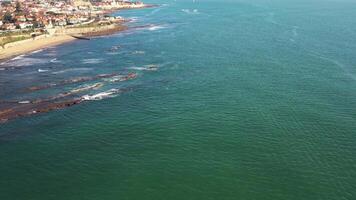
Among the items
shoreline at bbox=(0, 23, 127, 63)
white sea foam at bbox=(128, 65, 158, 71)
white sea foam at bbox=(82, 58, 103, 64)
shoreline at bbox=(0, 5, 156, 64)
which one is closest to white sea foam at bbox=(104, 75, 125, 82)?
white sea foam at bbox=(128, 65, 158, 71)

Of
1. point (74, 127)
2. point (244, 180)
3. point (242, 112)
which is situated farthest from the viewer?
point (242, 112)

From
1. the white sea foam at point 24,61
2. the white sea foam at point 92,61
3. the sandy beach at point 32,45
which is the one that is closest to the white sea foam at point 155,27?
the sandy beach at point 32,45

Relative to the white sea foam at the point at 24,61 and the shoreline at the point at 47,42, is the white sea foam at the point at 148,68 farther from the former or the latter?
the shoreline at the point at 47,42

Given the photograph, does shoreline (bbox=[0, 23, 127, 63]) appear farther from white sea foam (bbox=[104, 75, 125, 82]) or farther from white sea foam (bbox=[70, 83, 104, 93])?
white sea foam (bbox=[70, 83, 104, 93])

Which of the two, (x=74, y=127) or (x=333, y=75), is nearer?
(x=74, y=127)

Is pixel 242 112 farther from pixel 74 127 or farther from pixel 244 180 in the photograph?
pixel 74 127

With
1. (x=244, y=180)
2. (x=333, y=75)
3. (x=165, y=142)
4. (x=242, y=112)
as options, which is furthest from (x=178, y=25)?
(x=244, y=180)
